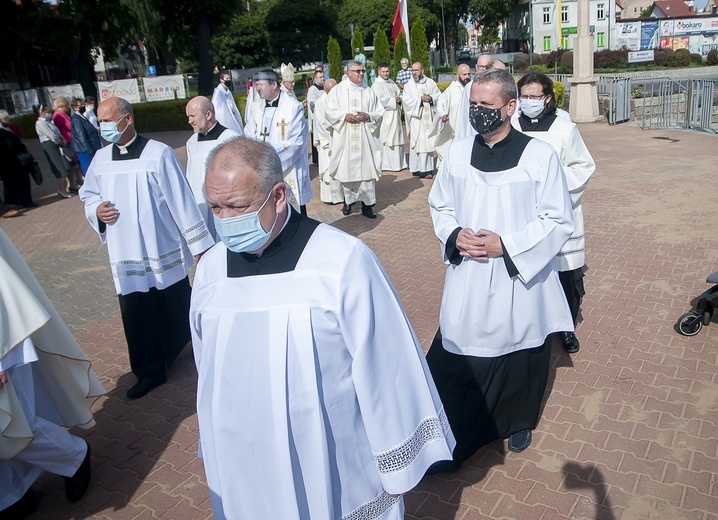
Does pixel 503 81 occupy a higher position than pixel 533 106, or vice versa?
pixel 503 81

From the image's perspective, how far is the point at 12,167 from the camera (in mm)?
12047

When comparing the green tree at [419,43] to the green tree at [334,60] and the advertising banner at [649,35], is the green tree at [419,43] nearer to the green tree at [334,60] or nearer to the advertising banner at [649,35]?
the green tree at [334,60]

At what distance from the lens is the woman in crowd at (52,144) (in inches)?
512

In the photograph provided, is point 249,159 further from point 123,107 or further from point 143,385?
point 143,385

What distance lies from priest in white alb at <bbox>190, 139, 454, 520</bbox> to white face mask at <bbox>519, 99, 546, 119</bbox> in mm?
2727

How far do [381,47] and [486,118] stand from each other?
25.2 m

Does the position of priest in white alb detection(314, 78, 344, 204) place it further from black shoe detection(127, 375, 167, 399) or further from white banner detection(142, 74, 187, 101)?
white banner detection(142, 74, 187, 101)

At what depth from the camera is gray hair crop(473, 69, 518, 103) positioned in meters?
3.22

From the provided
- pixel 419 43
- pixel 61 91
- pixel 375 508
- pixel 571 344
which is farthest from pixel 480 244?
pixel 61 91

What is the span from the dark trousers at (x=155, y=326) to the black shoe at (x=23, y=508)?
52.3 inches

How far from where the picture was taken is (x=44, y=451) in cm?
338

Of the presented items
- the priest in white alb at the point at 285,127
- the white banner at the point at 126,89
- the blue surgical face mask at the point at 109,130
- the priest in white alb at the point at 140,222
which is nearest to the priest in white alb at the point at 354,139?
the priest in white alb at the point at 285,127

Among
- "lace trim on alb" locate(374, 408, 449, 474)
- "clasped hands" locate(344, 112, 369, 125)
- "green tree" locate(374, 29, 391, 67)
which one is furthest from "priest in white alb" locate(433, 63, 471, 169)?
"green tree" locate(374, 29, 391, 67)

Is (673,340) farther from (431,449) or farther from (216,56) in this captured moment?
(216,56)
